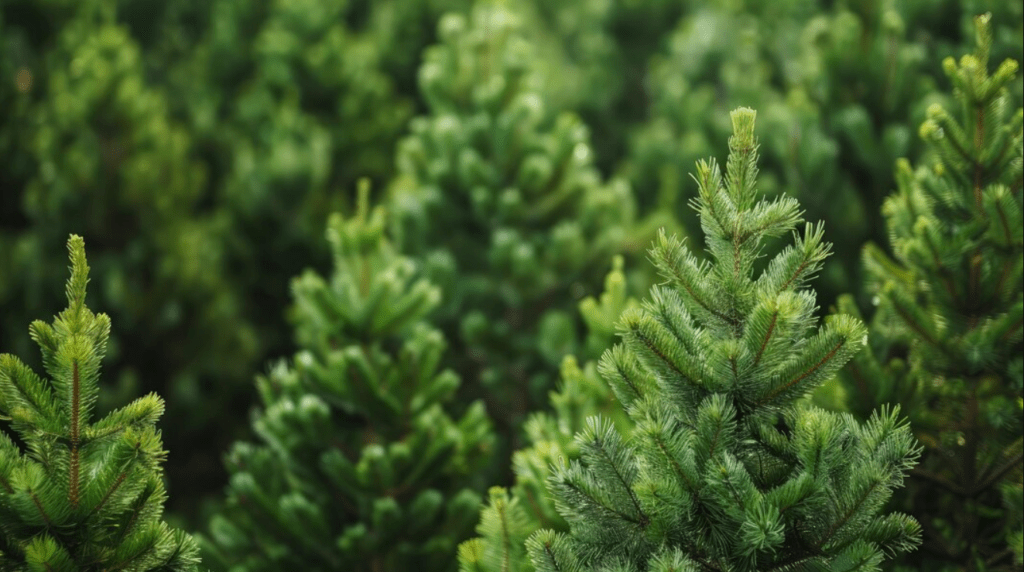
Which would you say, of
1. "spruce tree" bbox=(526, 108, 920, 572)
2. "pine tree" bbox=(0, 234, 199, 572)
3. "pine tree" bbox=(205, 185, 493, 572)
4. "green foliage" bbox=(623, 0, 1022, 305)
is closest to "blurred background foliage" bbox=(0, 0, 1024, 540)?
"green foliage" bbox=(623, 0, 1022, 305)

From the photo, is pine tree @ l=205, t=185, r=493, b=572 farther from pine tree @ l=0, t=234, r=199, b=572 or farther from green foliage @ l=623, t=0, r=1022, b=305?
green foliage @ l=623, t=0, r=1022, b=305

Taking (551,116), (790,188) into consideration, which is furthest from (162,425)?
(790,188)

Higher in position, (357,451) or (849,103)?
(849,103)

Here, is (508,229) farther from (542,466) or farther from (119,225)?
(119,225)

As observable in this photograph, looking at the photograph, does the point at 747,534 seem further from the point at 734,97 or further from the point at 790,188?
the point at 734,97

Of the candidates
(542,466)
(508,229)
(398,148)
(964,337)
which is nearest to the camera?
(542,466)

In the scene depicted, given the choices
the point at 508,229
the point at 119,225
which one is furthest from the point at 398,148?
the point at 508,229
